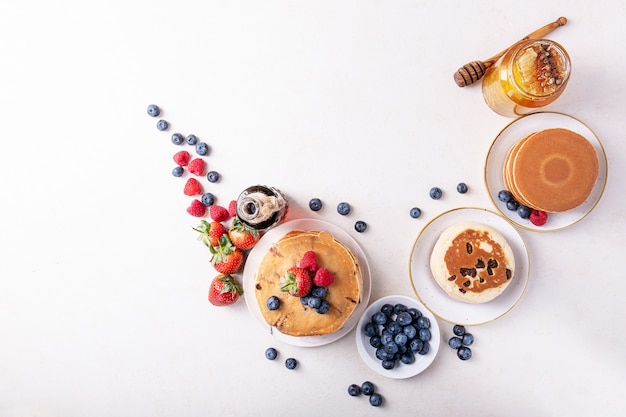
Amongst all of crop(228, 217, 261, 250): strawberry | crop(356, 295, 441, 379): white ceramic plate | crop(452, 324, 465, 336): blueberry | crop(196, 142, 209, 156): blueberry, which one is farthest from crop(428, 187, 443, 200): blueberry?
crop(196, 142, 209, 156): blueberry

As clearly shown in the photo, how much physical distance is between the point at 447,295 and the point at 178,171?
121 centimetres

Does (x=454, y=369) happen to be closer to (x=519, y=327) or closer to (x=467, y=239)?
(x=519, y=327)

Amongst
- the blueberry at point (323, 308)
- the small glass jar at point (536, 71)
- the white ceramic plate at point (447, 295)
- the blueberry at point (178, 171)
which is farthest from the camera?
the blueberry at point (178, 171)

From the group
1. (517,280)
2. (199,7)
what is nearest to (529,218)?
(517,280)

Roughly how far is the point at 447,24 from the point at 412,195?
699 mm

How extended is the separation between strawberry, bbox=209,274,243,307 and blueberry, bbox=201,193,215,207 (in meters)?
0.30

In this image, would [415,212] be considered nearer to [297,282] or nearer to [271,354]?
[297,282]

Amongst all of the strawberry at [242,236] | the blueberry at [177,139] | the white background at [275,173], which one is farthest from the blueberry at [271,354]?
the blueberry at [177,139]

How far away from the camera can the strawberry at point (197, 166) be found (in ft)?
6.57

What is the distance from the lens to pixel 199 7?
202cm

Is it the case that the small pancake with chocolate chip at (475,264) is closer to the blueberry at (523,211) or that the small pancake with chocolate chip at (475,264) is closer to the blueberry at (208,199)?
the blueberry at (523,211)

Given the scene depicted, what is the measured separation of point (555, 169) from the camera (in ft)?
5.98

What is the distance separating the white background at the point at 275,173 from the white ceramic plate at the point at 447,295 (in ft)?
0.26

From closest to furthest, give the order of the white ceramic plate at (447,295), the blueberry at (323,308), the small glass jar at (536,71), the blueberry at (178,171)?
the small glass jar at (536,71)
the blueberry at (323,308)
the white ceramic plate at (447,295)
the blueberry at (178,171)
